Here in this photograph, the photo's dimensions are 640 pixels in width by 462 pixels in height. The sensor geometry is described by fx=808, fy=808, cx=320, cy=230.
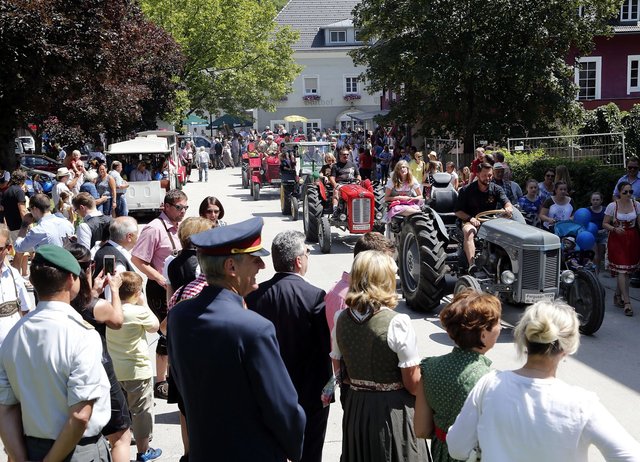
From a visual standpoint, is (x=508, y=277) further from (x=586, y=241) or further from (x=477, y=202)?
(x=586, y=241)

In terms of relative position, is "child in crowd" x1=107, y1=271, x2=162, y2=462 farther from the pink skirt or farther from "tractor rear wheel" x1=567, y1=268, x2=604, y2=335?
the pink skirt

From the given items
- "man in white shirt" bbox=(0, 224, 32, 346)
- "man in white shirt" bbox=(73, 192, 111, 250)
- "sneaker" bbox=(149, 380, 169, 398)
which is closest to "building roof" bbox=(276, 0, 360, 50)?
"man in white shirt" bbox=(73, 192, 111, 250)

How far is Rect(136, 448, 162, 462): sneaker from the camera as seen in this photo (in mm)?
5910

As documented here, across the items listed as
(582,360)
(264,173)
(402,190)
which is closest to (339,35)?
(264,173)

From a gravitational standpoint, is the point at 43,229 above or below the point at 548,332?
below

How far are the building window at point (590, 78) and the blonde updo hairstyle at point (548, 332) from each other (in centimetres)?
3516

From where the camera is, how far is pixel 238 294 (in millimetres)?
3379

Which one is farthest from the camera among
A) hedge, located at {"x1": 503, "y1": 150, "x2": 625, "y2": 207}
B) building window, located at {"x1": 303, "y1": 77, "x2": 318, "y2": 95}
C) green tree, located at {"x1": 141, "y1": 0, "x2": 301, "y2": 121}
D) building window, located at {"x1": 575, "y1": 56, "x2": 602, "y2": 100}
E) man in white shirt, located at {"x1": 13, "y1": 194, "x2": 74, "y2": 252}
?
building window, located at {"x1": 303, "y1": 77, "x2": 318, "y2": 95}

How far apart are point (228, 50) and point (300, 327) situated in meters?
40.1

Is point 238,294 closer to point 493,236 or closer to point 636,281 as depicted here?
point 493,236

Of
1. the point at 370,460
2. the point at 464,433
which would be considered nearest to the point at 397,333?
the point at 370,460

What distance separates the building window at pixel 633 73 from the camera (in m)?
36.1

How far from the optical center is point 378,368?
4.12 metres

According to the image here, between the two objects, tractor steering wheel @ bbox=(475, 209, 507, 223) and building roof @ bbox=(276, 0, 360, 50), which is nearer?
tractor steering wheel @ bbox=(475, 209, 507, 223)
